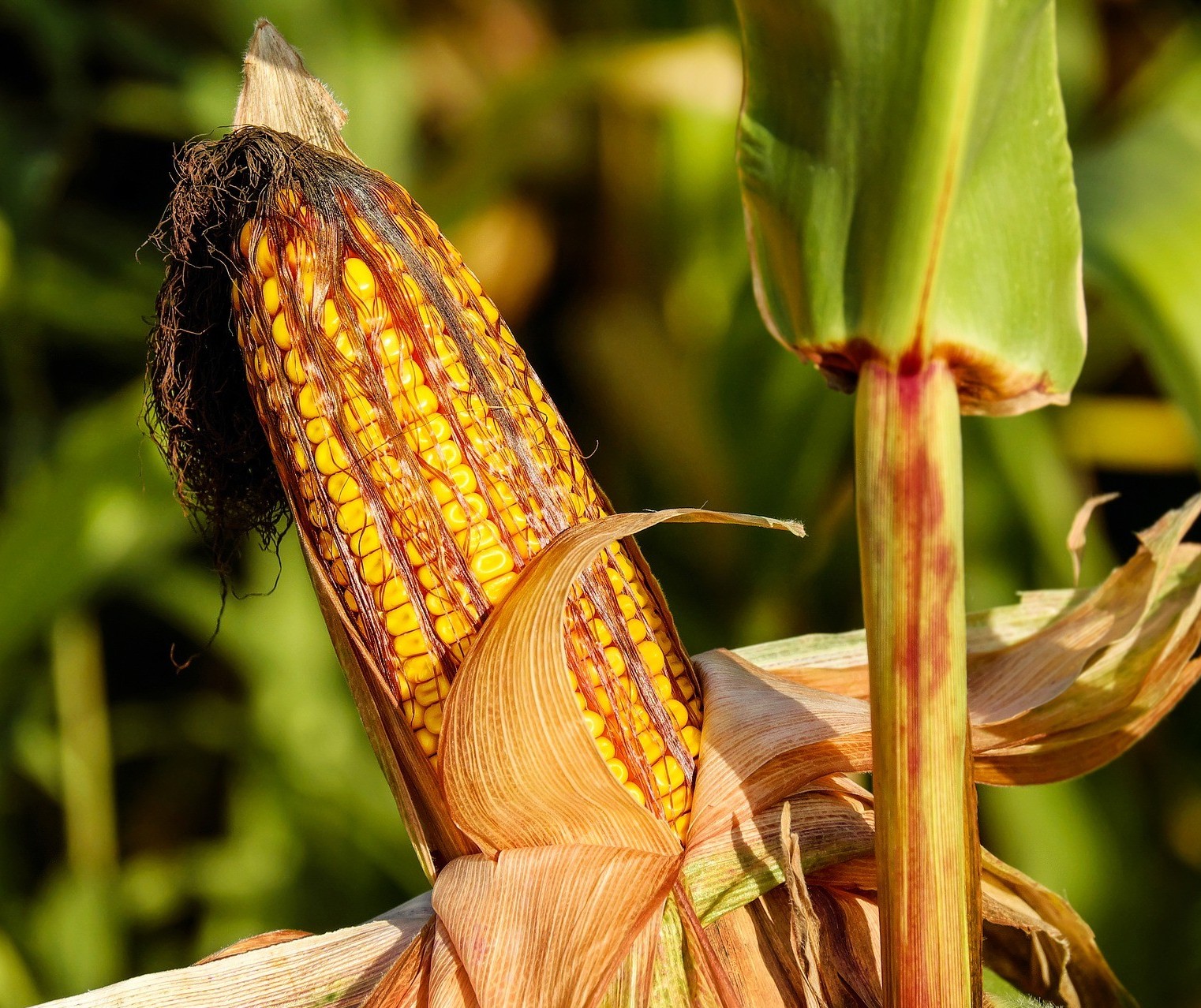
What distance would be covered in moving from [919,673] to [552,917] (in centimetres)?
17

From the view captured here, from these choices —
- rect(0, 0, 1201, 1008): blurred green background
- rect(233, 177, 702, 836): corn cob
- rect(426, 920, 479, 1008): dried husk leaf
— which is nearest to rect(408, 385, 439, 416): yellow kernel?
rect(233, 177, 702, 836): corn cob

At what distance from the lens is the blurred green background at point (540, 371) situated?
51.3 inches

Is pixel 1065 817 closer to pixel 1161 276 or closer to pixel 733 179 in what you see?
pixel 1161 276

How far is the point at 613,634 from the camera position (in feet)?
1.64

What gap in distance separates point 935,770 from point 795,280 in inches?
6.6

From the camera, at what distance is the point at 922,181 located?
→ 345 mm

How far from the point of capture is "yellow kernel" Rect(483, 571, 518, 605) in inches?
19.0

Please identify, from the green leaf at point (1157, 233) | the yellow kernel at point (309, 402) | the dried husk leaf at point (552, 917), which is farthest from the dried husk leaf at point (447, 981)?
the green leaf at point (1157, 233)

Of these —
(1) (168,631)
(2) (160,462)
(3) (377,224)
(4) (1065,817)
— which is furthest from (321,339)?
(1) (168,631)

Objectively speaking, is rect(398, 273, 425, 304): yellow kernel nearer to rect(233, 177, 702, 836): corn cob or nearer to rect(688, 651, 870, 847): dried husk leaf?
rect(233, 177, 702, 836): corn cob

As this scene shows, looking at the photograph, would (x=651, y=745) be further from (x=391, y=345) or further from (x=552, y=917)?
(x=391, y=345)

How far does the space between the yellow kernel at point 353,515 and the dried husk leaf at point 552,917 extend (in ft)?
0.49

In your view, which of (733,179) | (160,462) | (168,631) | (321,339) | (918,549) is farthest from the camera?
(168,631)

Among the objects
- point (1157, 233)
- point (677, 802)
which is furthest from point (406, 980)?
point (1157, 233)
